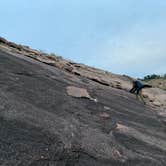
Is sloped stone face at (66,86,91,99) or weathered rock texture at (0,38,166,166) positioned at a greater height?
sloped stone face at (66,86,91,99)

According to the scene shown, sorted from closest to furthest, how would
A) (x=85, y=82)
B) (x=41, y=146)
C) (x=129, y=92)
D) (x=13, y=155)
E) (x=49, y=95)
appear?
(x=13, y=155)
(x=41, y=146)
(x=49, y=95)
(x=85, y=82)
(x=129, y=92)

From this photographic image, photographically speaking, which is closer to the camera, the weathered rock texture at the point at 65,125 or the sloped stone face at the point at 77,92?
the weathered rock texture at the point at 65,125

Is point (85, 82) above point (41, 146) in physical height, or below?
above

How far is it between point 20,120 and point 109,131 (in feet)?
8.23

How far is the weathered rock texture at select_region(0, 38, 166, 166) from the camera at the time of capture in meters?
8.41

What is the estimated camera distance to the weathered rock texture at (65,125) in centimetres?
841

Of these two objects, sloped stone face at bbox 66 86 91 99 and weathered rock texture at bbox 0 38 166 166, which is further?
sloped stone face at bbox 66 86 91 99

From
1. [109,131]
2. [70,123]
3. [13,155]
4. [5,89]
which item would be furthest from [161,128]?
[13,155]

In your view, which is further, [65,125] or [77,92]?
[77,92]

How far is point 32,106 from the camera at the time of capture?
10031 mm

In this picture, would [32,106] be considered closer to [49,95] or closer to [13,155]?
[49,95]

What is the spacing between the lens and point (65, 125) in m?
9.70

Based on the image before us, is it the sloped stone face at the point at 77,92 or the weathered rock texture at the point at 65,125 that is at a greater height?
the sloped stone face at the point at 77,92

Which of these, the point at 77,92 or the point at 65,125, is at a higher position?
the point at 77,92
